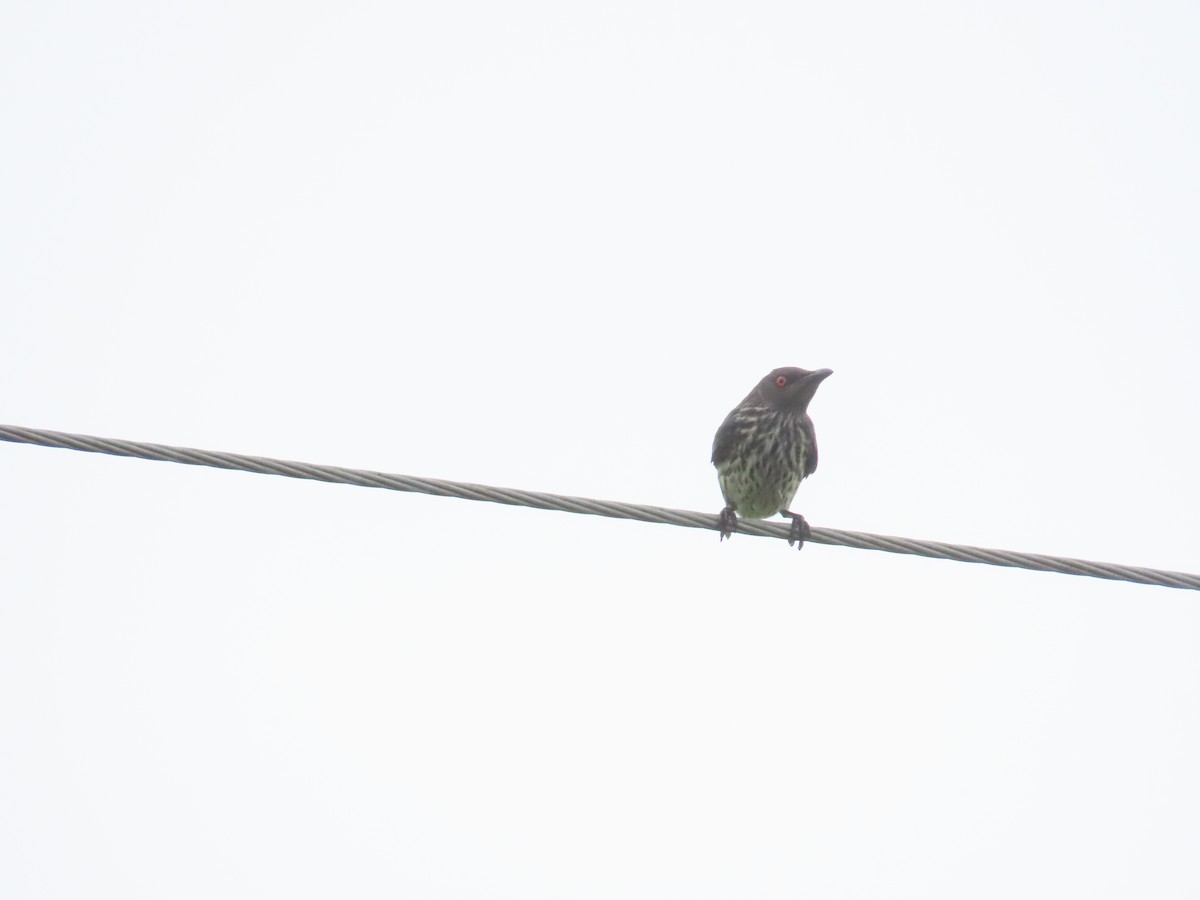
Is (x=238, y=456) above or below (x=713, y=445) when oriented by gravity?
below

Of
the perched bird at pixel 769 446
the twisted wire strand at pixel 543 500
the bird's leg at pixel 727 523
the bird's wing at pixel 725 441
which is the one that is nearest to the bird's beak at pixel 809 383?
the perched bird at pixel 769 446

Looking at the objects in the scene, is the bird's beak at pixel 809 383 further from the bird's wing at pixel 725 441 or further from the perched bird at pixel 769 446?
the bird's wing at pixel 725 441

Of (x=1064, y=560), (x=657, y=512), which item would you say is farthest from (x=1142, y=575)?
(x=657, y=512)

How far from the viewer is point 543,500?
6.05 meters

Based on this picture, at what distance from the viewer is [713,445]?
1053cm

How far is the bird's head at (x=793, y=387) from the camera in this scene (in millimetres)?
10148

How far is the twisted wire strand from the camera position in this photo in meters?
5.59

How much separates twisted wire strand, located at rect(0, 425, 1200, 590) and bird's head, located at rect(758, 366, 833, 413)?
11.0ft

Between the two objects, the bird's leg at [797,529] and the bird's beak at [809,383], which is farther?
the bird's beak at [809,383]

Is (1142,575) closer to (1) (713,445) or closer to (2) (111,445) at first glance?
(2) (111,445)

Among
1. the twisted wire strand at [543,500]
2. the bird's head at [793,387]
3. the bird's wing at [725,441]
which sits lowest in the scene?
the twisted wire strand at [543,500]

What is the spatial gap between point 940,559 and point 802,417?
3995mm

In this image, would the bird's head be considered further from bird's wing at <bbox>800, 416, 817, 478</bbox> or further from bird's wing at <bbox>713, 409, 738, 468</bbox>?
bird's wing at <bbox>713, 409, 738, 468</bbox>

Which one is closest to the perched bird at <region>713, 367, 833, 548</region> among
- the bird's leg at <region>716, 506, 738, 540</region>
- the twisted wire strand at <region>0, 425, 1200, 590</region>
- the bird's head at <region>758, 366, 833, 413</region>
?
the bird's head at <region>758, 366, 833, 413</region>
